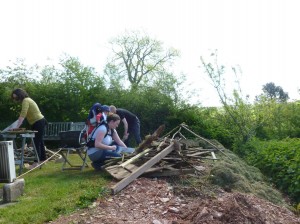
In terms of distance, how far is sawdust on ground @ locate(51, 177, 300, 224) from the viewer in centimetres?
509

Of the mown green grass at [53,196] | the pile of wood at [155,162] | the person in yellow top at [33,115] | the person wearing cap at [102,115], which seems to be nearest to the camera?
the mown green grass at [53,196]

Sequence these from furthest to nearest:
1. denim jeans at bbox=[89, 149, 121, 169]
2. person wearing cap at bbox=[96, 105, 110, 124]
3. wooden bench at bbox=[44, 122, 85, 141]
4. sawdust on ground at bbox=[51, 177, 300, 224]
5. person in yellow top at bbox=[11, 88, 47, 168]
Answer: wooden bench at bbox=[44, 122, 85, 141]
person in yellow top at bbox=[11, 88, 47, 168]
person wearing cap at bbox=[96, 105, 110, 124]
denim jeans at bbox=[89, 149, 121, 169]
sawdust on ground at bbox=[51, 177, 300, 224]

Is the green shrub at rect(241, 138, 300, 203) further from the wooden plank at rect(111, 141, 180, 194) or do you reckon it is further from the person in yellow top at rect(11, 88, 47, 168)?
the person in yellow top at rect(11, 88, 47, 168)

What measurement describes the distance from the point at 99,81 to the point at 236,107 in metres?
6.35

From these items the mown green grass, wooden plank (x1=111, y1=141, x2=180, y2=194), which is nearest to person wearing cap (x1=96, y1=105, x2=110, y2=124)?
the mown green grass

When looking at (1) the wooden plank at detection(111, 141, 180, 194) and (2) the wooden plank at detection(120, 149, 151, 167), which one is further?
(2) the wooden plank at detection(120, 149, 151, 167)

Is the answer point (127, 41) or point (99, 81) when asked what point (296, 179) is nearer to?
point (99, 81)

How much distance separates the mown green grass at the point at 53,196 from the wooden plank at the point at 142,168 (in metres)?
0.18

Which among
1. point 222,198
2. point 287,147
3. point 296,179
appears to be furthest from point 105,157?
point 287,147

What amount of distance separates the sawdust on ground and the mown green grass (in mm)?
238

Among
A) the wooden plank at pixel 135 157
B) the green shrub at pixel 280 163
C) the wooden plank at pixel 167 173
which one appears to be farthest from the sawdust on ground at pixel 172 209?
the green shrub at pixel 280 163

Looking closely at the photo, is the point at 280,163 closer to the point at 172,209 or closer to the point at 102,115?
the point at 102,115

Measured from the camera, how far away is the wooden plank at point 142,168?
5.99 metres

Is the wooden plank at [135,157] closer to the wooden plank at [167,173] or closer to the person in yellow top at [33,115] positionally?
the wooden plank at [167,173]
